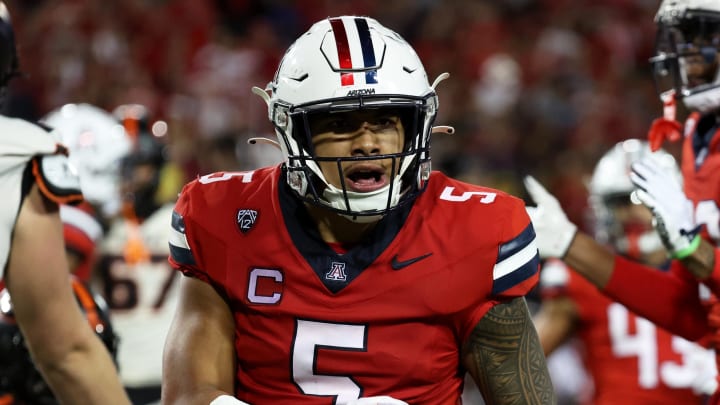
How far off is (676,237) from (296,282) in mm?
1237

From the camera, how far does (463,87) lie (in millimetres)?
8766

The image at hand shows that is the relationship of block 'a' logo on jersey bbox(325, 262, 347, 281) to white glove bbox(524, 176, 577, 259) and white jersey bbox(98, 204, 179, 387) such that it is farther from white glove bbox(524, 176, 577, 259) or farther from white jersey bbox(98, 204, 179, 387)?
white jersey bbox(98, 204, 179, 387)

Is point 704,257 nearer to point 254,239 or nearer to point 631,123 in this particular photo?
point 254,239

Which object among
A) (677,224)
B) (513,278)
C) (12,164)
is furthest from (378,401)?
(677,224)

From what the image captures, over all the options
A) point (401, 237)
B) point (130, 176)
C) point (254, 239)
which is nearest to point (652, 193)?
point (401, 237)

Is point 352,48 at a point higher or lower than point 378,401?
higher

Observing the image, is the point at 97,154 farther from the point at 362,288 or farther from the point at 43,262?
the point at 362,288

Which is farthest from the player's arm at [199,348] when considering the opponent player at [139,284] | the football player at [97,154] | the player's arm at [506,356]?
the football player at [97,154]

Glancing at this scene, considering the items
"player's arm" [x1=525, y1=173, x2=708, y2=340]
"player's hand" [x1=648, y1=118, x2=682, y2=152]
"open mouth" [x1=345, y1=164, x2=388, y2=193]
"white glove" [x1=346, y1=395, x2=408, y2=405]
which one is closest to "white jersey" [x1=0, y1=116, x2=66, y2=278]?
"open mouth" [x1=345, y1=164, x2=388, y2=193]

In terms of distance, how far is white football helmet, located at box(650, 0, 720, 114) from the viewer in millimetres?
3234

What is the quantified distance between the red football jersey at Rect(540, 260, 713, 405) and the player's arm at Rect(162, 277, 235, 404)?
214 cm

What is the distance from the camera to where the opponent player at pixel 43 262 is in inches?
91.9

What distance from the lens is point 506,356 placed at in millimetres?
2350

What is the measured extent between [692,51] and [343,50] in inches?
53.3
